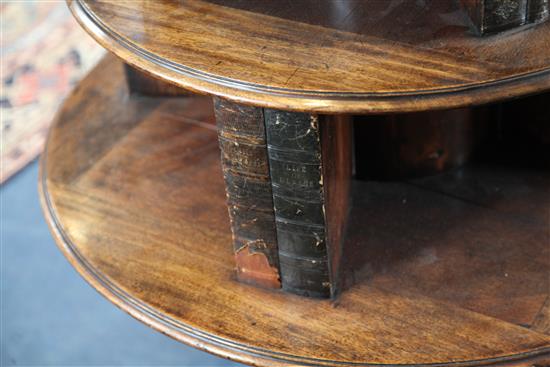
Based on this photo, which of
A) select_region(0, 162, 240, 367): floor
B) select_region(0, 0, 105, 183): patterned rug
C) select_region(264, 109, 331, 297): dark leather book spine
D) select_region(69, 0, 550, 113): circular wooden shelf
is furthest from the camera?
select_region(0, 0, 105, 183): patterned rug

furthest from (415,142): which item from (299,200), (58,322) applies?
(58,322)

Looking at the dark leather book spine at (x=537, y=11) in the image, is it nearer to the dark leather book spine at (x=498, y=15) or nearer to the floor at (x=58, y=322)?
the dark leather book spine at (x=498, y=15)

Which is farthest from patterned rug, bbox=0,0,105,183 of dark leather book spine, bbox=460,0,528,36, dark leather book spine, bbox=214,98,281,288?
dark leather book spine, bbox=460,0,528,36

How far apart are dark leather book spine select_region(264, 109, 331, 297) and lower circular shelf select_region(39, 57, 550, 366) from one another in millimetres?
38

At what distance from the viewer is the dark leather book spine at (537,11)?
37.1 inches

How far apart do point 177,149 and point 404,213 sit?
37 centimetres

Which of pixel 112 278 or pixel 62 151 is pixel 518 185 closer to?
pixel 112 278

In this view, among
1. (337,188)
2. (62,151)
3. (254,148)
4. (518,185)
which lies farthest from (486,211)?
(62,151)

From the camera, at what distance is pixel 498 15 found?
Answer: 94cm

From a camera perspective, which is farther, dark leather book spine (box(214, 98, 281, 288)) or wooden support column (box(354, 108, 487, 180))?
wooden support column (box(354, 108, 487, 180))

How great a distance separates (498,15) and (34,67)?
1.17 meters

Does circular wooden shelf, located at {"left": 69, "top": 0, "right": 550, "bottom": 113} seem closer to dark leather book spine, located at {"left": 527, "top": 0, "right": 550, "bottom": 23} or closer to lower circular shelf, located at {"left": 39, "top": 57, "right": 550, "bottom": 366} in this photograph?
dark leather book spine, located at {"left": 527, "top": 0, "right": 550, "bottom": 23}

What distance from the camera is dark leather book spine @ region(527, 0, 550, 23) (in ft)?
3.09

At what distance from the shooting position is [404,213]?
127 cm
